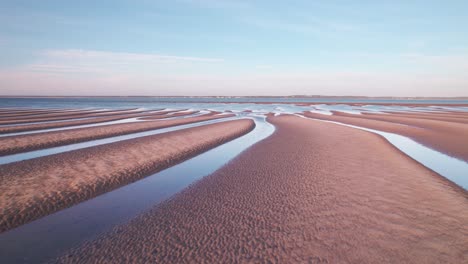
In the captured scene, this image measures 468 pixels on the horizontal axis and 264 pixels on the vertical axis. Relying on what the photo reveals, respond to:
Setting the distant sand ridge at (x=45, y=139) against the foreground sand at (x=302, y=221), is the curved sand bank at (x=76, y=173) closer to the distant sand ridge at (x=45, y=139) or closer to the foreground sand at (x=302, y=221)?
the foreground sand at (x=302, y=221)

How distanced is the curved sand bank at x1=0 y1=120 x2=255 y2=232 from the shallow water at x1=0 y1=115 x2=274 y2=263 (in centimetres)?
50

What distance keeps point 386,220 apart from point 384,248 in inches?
59.0

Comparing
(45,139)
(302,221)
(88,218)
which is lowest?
(88,218)

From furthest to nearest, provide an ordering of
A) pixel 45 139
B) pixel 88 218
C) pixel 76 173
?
pixel 45 139 → pixel 76 173 → pixel 88 218

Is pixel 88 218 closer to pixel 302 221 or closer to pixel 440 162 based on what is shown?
pixel 302 221

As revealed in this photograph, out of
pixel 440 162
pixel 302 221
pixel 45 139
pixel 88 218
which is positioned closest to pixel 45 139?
pixel 45 139

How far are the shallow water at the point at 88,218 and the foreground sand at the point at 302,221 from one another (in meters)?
0.50

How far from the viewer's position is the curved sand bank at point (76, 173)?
7547 mm

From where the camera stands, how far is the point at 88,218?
713cm

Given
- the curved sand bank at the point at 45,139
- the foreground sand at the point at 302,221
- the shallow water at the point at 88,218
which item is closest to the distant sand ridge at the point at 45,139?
the curved sand bank at the point at 45,139

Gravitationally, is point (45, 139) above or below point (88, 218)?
above

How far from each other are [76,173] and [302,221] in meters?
8.95

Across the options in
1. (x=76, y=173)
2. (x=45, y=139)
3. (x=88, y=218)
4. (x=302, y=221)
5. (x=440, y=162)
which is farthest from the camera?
(x=45, y=139)

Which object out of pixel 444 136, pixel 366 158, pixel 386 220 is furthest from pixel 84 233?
pixel 444 136
